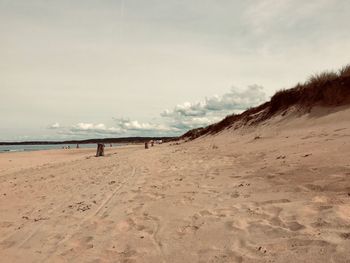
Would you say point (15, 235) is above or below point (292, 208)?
below

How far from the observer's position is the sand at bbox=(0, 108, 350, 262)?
13.4 feet

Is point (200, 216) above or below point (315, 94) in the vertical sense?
below

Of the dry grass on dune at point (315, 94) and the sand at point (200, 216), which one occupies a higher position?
the dry grass on dune at point (315, 94)

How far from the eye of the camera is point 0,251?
16.1ft

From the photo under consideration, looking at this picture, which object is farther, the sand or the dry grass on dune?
the dry grass on dune

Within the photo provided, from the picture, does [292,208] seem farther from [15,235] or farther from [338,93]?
[338,93]

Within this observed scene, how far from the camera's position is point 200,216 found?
5.42 m

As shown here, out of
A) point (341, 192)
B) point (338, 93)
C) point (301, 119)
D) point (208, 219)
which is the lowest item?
point (208, 219)

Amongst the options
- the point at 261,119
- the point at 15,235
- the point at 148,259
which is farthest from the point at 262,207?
the point at 261,119

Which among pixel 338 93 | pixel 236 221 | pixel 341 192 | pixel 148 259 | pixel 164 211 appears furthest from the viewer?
pixel 338 93

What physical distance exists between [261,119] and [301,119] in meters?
4.63

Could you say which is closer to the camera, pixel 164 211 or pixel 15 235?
pixel 15 235

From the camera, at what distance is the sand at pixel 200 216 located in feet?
13.4

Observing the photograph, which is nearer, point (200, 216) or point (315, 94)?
point (200, 216)
